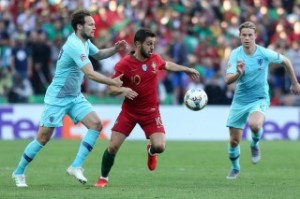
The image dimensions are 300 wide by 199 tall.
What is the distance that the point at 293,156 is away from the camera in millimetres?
19703

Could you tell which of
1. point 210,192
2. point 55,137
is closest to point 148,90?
point 210,192

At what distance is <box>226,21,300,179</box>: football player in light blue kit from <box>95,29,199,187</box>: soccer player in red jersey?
1.58 meters

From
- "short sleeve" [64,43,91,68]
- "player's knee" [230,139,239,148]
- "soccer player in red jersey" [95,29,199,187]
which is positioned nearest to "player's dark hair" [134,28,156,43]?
"soccer player in red jersey" [95,29,199,187]

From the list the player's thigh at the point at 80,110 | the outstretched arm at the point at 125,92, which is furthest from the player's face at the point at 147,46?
the player's thigh at the point at 80,110

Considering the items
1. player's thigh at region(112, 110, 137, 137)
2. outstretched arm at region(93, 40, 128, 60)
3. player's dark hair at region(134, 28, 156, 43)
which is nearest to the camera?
player's dark hair at region(134, 28, 156, 43)

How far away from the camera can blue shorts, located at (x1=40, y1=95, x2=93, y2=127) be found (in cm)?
1300

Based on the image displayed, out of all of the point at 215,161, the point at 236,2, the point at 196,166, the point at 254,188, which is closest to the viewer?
the point at 254,188

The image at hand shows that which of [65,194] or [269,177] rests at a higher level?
[65,194]

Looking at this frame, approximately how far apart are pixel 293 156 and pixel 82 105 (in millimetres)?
7840

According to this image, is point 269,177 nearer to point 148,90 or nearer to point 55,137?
point 148,90

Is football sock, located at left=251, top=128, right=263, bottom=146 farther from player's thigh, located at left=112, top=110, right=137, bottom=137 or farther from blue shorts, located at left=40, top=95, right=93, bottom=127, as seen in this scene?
blue shorts, located at left=40, top=95, right=93, bottom=127

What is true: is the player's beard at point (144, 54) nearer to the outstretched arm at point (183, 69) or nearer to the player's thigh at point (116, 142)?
the outstretched arm at point (183, 69)

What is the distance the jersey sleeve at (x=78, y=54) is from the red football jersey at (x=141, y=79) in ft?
1.65

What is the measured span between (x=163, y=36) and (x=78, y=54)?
49.2 ft
